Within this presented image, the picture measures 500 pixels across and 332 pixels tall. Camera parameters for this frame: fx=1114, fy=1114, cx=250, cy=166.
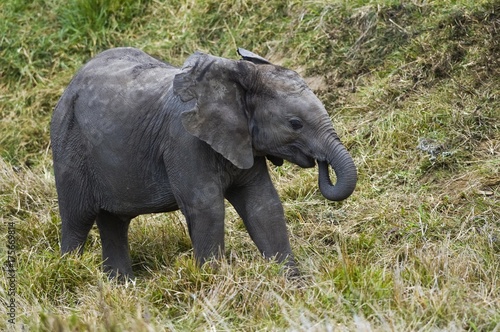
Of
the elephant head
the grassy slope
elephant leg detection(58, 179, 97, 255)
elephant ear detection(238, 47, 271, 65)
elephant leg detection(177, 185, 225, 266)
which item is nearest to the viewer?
the grassy slope

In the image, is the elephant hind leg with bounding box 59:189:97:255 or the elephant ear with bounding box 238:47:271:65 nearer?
the elephant ear with bounding box 238:47:271:65

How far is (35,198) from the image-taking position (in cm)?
906

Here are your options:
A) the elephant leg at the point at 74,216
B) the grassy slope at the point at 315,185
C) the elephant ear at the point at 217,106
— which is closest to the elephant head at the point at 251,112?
the elephant ear at the point at 217,106

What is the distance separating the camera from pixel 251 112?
665cm

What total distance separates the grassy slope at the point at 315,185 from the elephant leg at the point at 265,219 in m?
0.21

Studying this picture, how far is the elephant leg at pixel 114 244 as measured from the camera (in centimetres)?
756

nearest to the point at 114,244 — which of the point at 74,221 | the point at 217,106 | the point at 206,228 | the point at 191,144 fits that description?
the point at 74,221

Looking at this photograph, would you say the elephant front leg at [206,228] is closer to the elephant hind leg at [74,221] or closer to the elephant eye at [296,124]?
the elephant eye at [296,124]

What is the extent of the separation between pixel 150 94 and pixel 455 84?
10.0ft

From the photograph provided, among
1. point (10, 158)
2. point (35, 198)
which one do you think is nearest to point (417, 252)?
point (35, 198)

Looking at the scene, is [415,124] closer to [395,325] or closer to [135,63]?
[135,63]

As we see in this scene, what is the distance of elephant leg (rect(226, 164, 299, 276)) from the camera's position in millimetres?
6812

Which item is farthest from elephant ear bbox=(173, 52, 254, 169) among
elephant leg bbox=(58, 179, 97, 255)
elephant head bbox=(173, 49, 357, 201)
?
elephant leg bbox=(58, 179, 97, 255)

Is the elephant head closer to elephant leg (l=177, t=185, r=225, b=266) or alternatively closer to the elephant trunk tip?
the elephant trunk tip
